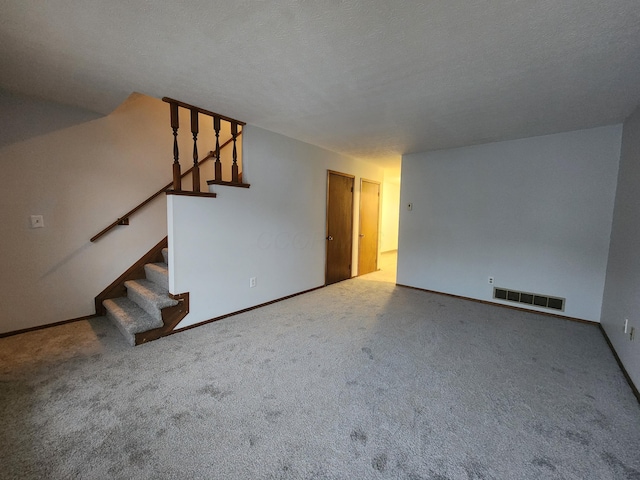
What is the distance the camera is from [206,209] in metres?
2.97

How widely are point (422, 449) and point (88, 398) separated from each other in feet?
7.05

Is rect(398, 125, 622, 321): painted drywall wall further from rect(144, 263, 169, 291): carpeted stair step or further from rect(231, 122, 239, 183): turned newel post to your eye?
rect(144, 263, 169, 291): carpeted stair step

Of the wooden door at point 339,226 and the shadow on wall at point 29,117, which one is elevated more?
the shadow on wall at point 29,117

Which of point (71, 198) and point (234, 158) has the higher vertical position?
point (234, 158)

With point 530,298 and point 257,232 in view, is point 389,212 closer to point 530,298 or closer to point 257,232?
point 530,298

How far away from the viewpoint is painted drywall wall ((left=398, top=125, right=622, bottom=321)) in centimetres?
315

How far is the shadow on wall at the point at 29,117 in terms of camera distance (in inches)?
100

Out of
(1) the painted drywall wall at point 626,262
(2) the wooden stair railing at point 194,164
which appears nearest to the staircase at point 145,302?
(2) the wooden stair railing at point 194,164

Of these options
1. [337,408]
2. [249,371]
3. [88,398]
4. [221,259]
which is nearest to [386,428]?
[337,408]

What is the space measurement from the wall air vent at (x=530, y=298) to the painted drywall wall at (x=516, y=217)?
2.7 inches

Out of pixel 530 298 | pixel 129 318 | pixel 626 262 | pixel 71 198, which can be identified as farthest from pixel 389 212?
pixel 71 198

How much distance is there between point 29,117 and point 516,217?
5.71 meters

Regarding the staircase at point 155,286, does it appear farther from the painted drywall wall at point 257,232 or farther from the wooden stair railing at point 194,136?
the painted drywall wall at point 257,232

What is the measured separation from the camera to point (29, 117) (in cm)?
265
